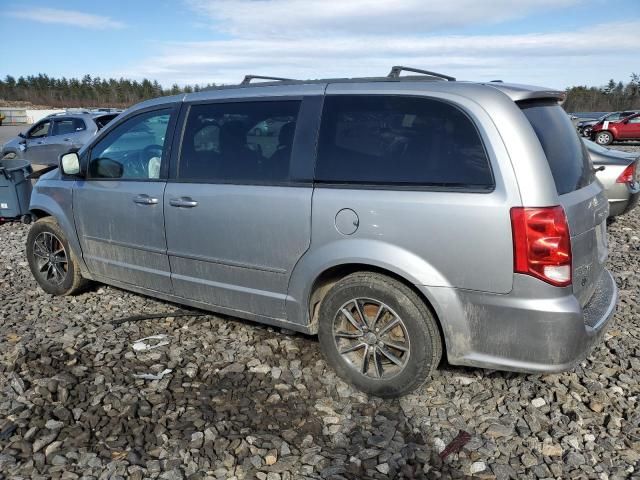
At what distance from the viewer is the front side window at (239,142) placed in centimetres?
342

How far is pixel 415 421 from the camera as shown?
302 cm

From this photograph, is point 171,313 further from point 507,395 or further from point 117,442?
point 507,395

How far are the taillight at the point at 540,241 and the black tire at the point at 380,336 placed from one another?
0.63 meters

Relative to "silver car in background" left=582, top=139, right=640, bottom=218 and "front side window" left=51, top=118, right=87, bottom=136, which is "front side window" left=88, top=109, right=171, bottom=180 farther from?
"front side window" left=51, top=118, right=87, bottom=136

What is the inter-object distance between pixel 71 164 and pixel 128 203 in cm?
79

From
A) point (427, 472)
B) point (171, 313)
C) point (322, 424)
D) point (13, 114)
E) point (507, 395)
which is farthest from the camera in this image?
point (13, 114)

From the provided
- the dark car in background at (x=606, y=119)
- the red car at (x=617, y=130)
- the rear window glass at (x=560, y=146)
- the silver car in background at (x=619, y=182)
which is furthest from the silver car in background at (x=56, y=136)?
the red car at (x=617, y=130)

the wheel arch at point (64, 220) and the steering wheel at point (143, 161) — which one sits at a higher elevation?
the steering wheel at point (143, 161)

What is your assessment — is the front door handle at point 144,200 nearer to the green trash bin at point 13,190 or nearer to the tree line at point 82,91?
the green trash bin at point 13,190

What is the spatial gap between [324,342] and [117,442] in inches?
51.7

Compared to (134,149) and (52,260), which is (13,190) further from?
(134,149)

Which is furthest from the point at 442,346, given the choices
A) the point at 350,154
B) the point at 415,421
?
the point at 350,154

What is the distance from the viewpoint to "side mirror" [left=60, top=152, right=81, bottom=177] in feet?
14.6

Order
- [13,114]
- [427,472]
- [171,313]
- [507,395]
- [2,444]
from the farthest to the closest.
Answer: [13,114] < [171,313] < [507,395] < [2,444] < [427,472]
